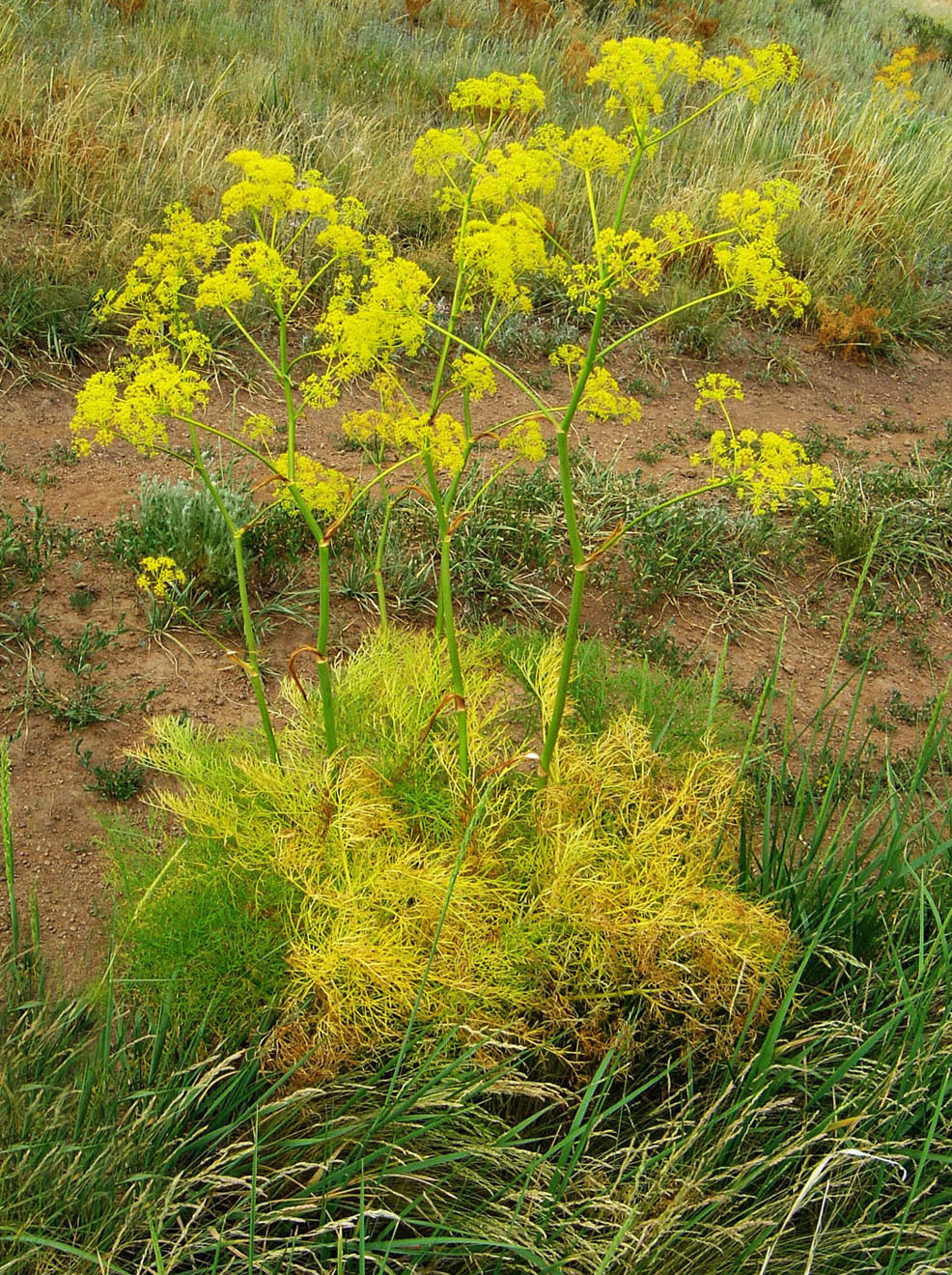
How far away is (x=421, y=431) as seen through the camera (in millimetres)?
2102

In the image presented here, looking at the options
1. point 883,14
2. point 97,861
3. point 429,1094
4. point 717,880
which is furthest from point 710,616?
point 883,14

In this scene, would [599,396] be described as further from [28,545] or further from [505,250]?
[28,545]

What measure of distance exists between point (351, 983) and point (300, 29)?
852 centimetres

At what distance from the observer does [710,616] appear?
447 centimetres

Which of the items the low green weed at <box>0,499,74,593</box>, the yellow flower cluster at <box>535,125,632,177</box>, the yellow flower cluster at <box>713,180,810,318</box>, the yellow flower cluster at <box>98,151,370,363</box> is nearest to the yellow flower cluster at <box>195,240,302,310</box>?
the yellow flower cluster at <box>98,151,370,363</box>

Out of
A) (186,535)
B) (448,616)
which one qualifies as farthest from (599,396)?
(186,535)

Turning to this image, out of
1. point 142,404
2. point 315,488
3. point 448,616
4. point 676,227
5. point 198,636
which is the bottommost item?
point 198,636

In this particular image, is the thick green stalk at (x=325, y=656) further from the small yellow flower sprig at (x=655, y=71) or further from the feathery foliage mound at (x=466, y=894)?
the small yellow flower sprig at (x=655, y=71)

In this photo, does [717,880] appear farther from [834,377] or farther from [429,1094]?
[834,377]

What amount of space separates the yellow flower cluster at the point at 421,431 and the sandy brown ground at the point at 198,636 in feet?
4.05

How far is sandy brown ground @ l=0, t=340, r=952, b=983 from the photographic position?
2.92 meters

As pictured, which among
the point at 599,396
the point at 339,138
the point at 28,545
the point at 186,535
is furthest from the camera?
the point at 339,138

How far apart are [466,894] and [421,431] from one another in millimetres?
901

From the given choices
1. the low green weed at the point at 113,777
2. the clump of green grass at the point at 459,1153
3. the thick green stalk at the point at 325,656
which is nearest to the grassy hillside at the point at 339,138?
the low green weed at the point at 113,777
